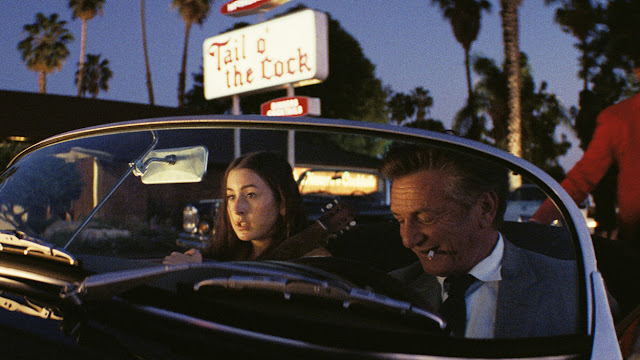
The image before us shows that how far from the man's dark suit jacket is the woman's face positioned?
71cm

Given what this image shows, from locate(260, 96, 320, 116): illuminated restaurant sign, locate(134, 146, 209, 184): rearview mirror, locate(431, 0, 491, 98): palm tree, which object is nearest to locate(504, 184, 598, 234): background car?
locate(134, 146, 209, 184): rearview mirror

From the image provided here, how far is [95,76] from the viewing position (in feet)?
169

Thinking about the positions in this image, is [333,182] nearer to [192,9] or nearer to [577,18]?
[577,18]

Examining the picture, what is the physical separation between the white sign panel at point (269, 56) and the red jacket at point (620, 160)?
12200mm

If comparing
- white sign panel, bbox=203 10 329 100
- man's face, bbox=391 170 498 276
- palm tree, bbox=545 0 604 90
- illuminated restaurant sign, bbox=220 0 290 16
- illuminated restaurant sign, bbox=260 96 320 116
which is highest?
palm tree, bbox=545 0 604 90

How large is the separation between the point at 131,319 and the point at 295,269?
329mm

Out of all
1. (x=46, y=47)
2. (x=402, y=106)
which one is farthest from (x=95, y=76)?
(x=402, y=106)

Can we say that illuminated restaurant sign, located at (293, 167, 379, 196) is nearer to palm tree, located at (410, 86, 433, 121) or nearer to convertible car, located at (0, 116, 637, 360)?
convertible car, located at (0, 116, 637, 360)

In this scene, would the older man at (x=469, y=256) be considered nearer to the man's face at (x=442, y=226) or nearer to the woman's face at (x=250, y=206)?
the man's face at (x=442, y=226)

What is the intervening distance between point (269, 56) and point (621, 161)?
542 inches

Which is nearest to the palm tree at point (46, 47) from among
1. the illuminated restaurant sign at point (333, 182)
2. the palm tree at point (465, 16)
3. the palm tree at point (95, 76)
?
the palm tree at point (95, 76)

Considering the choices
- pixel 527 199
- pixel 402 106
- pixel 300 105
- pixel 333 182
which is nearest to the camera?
pixel 333 182

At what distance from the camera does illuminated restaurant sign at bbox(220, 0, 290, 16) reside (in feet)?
53.4

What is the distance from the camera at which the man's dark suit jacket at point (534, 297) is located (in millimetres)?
1280
